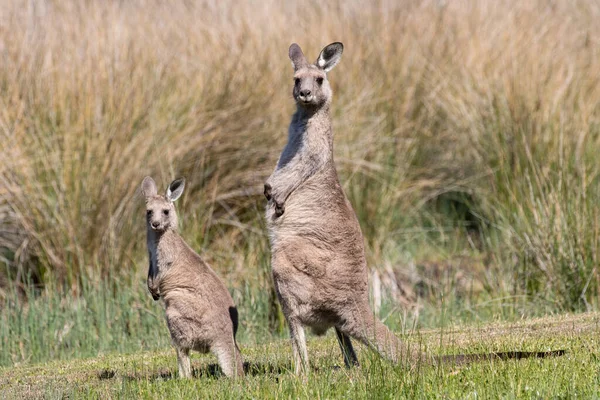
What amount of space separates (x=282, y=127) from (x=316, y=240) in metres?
5.18

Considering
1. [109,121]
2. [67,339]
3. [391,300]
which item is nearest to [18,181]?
[109,121]

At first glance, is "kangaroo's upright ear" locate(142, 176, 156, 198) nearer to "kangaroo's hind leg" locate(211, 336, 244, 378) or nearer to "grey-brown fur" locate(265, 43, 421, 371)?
"grey-brown fur" locate(265, 43, 421, 371)

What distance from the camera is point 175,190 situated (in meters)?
6.64

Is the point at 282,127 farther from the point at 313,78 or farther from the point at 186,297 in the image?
the point at 186,297

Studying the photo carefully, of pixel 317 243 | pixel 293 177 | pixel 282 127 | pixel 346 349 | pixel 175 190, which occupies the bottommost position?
pixel 346 349

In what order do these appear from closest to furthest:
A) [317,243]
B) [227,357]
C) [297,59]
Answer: [317,243], [227,357], [297,59]

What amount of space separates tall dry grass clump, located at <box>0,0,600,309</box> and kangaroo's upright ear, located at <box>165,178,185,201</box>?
83.9 inches

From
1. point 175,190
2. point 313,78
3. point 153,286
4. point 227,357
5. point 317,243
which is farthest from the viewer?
point 175,190

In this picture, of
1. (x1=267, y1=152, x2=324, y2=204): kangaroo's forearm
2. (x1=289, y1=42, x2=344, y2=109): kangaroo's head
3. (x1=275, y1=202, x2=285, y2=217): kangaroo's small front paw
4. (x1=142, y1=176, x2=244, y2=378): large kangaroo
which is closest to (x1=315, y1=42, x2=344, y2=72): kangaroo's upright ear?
(x1=289, y1=42, x2=344, y2=109): kangaroo's head

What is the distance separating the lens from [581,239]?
8.18 metres

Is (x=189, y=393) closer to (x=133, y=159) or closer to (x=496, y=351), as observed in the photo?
(x=496, y=351)

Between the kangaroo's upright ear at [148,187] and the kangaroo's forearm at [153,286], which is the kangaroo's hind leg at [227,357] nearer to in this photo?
the kangaroo's forearm at [153,286]

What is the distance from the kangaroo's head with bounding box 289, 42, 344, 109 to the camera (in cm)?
602

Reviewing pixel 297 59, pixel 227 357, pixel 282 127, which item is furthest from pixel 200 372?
pixel 282 127
